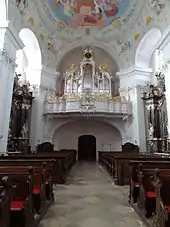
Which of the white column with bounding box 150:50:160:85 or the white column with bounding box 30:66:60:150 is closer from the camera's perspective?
the white column with bounding box 30:66:60:150

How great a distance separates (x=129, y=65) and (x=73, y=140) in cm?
770

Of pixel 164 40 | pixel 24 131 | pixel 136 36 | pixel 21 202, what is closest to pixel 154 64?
pixel 136 36

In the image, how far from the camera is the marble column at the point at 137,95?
14.9 m

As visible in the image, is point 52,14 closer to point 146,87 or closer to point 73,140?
point 146,87

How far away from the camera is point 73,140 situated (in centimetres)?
1752

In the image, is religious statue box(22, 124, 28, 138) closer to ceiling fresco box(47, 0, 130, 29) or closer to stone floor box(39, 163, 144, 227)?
ceiling fresco box(47, 0, 130, 29)

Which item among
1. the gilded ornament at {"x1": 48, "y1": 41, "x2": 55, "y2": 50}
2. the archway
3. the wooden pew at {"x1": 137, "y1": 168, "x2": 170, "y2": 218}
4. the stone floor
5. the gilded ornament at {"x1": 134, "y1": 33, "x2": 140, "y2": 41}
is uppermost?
the gilded ornament at {"x1": 134, "y1": 33, "x2": 140, "y2": 41}

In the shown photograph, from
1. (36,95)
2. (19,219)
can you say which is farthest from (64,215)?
(36,95)

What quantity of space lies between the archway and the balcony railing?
13.6 feet

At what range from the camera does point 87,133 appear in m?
17.5

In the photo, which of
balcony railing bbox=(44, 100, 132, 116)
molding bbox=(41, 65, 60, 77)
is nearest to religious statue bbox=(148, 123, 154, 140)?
balcony railing bbox=(44, 100, 132, 116)

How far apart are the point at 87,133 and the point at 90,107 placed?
Result: 3472 millimetres

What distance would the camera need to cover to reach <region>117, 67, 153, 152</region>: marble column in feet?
49.0

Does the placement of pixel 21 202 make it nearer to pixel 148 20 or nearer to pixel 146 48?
pixel 148 20
